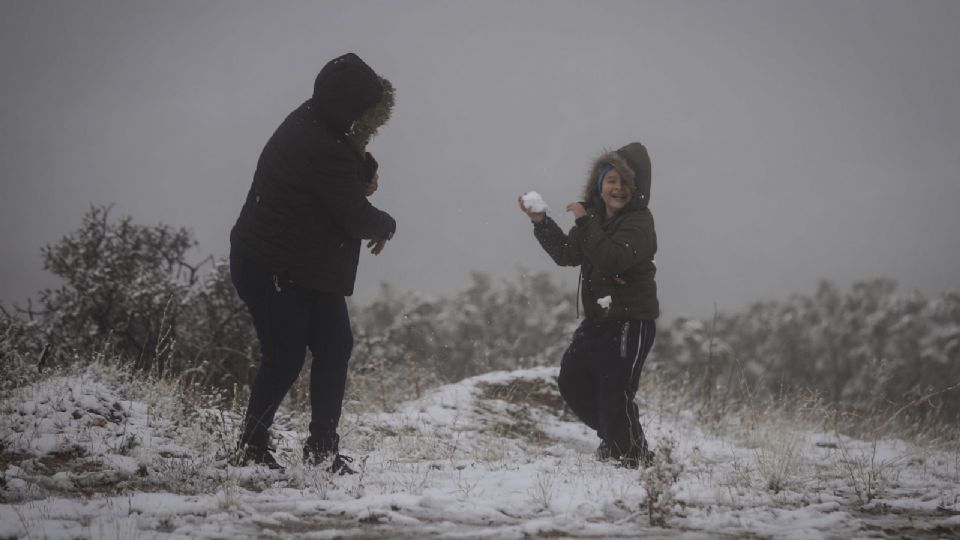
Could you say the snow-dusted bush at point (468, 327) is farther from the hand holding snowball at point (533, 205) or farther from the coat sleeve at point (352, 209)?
the coat sleeve at point (352, 209)

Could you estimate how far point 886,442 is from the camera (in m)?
7.07

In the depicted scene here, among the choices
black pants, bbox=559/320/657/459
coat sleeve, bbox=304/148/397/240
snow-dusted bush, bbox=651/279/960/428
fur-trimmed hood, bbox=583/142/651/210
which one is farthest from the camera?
snow-dusted bush, bbox=651/279/960/428

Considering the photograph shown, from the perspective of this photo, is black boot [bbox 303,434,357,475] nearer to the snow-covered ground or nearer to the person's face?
the snow-covered ground

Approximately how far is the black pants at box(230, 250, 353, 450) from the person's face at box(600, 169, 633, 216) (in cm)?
209

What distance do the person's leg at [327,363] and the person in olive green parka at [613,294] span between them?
1624 mm

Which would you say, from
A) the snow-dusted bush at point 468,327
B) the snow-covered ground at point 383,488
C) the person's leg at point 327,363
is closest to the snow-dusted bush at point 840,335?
the snow-dusted bush at point 468,327

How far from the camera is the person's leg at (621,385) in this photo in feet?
14.4

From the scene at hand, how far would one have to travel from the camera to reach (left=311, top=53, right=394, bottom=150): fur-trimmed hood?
139 inches

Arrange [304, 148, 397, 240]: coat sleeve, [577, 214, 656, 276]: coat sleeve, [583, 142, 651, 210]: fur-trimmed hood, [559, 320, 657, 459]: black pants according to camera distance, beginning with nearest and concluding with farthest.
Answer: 1. [304, 148, 397, 240]: coat sleeve
2. [577, 214, 656, 276]: coat sleeve
3. [559, 320, 657, 459]: black pants
4. [583, 142, 651, 210]: fur-trimmed hood

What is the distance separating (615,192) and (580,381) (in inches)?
53.3

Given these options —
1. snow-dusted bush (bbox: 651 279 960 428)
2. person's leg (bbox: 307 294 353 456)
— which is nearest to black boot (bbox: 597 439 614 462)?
person's leg (bbox: 307 294 353 456)

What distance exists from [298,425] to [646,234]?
302 cm

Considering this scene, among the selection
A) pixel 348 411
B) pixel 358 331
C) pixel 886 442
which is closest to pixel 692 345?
pixel 358 331

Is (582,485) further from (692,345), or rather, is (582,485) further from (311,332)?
(692,345)
